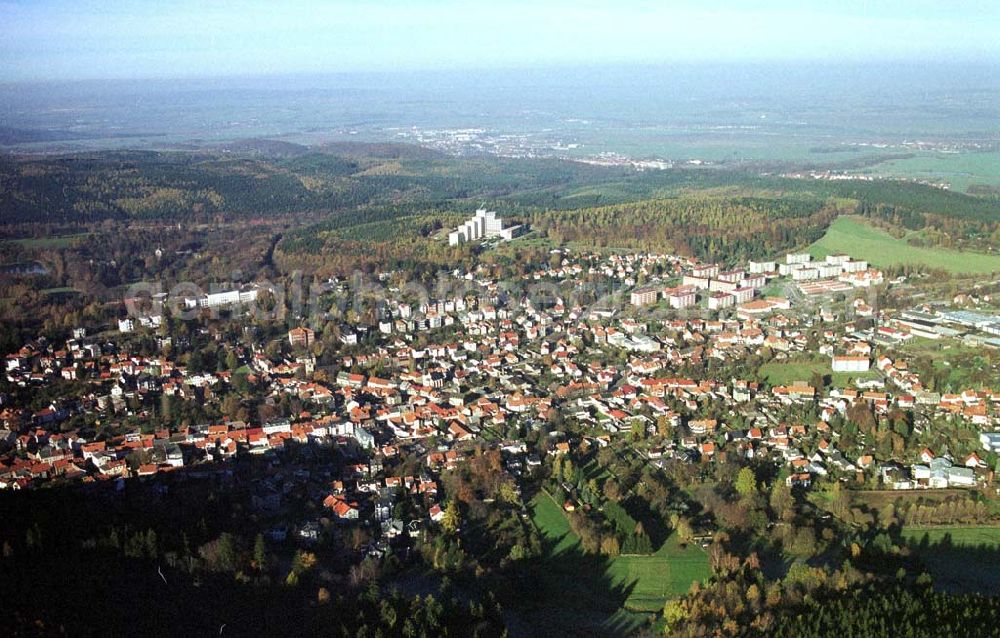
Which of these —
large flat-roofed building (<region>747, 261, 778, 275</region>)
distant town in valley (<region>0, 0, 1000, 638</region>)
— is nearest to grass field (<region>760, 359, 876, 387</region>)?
distant town in valley (<region>0, 0, 1000, 638</region>)

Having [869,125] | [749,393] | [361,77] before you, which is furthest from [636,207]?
[361,77]

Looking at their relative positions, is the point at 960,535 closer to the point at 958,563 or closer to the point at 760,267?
the point at 958,563

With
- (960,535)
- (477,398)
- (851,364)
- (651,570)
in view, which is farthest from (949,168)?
(651,570)

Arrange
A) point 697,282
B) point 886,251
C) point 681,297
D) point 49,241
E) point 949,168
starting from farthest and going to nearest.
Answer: point 949,168
point 49,241
point 886,251
point 697,282
point 681,297

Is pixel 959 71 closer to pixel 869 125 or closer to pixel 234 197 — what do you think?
pixel 869 125

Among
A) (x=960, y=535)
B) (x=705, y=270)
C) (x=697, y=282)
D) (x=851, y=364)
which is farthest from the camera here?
(x=705, y=270)
